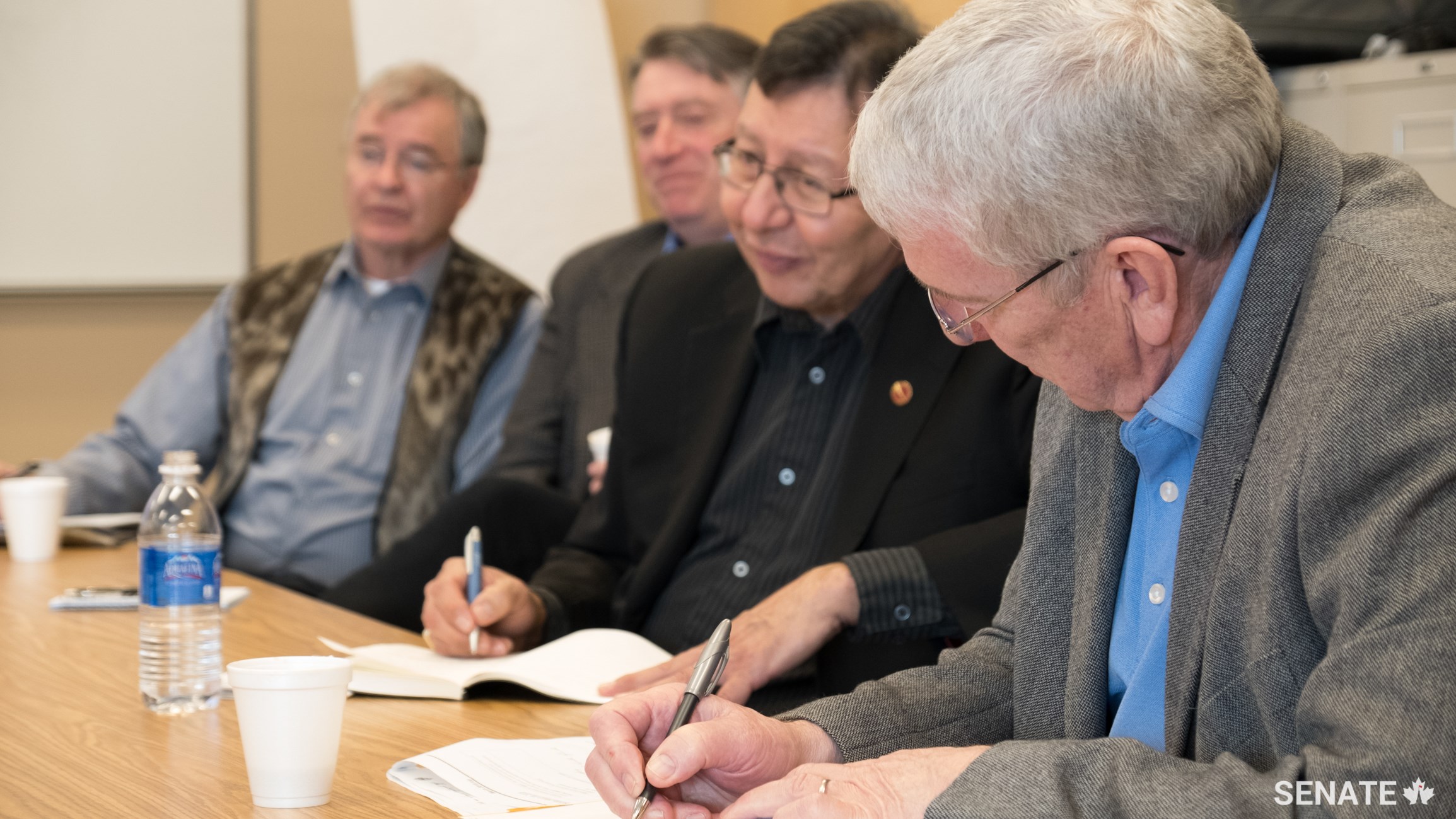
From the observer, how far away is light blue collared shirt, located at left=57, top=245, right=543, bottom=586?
2982mm

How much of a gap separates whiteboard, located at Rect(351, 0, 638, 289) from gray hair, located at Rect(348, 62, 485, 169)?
1.23m

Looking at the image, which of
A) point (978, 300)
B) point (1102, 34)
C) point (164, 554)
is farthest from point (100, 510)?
point (1102, 34)

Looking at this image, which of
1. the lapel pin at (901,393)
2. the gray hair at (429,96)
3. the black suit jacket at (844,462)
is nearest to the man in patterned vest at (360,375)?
the gray hair at (429,96)

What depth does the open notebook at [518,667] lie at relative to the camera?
4.83ft

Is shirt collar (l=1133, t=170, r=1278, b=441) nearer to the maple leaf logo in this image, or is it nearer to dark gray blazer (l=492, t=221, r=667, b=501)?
the maple leaf logo

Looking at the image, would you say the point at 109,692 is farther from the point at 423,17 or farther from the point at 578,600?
the point at 423,17

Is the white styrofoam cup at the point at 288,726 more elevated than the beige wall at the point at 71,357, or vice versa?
the white styrofoam cup at the point at 288,726

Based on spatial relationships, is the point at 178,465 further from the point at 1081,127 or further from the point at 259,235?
the point at 259,235

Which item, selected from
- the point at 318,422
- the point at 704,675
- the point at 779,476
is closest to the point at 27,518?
the point at 318,422

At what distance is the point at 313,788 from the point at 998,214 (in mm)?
721

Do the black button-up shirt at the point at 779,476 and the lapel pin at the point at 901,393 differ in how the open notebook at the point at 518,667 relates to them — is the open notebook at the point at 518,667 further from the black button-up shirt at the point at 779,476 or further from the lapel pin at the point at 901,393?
the lapel pin at the point at 901,393

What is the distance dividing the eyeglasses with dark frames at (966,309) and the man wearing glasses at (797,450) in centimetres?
50

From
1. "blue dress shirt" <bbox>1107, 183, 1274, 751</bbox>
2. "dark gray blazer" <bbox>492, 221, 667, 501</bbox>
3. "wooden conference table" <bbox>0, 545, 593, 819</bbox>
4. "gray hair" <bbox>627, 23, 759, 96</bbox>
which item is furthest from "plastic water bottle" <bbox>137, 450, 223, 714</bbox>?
"gray hair" <bbox>627, 23, 759, 96</bbox>

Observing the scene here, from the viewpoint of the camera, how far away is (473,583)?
1.68 meters
